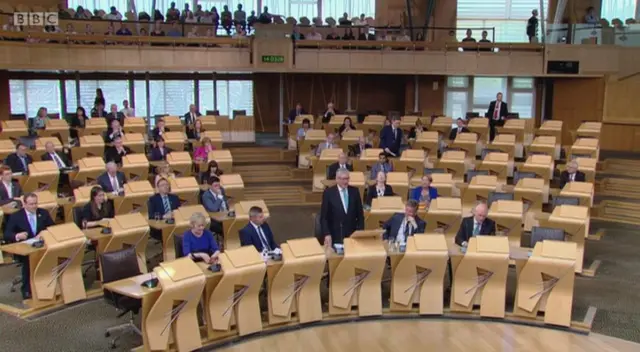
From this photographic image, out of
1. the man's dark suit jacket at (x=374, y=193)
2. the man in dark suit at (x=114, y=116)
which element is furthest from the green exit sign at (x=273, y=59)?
the man's dark suit jacket at (x=374, y=193)

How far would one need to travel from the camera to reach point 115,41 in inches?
693

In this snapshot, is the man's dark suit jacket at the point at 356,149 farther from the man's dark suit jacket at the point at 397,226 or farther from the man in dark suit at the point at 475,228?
the man in dark suit at the point at 475,228

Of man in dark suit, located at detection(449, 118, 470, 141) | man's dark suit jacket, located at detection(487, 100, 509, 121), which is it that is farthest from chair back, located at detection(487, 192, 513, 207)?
man's dark suit jacket, located at detection(487, 100, 509, 121)

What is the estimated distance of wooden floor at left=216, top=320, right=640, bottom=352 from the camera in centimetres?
798

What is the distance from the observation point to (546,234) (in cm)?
940

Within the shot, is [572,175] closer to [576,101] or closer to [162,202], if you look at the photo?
[162,202]

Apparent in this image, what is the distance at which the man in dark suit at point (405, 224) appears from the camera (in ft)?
29.9

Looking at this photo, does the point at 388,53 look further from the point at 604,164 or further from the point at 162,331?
the point at 162,331

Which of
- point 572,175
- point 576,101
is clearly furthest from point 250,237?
point 576,101

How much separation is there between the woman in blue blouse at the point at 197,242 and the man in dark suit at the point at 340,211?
1.64 metres

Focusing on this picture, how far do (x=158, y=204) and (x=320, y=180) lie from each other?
16.1 feet

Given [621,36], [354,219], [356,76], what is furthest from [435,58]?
[354,219]

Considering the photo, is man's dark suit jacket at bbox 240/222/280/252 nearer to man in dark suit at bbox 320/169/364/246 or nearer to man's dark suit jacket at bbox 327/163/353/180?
man in dark suit at bbox 320/169/364/246

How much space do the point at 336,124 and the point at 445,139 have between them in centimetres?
260
